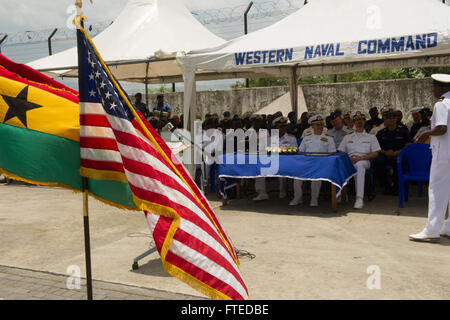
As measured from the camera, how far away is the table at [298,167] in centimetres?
737

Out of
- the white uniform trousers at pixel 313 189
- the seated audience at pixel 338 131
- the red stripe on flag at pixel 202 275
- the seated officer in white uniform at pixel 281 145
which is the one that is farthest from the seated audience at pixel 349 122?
the red stripe on flag at pixel 202 275

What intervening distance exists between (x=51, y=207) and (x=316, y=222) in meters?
4.98

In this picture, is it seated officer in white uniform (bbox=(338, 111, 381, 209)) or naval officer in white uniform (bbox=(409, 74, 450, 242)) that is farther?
seated officer in white uniform (bbox=(338, 111, 381, 209))

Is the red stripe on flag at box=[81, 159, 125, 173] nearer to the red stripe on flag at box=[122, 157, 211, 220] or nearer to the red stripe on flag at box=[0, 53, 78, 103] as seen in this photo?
the red stripe on flag at box=[122, 157, 211, 220]

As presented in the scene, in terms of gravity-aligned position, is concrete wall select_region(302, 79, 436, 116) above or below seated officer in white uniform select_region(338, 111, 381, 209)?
above

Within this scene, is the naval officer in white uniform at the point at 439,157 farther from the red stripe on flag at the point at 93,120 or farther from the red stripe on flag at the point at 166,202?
the red stripe on flag at the point at 93,120

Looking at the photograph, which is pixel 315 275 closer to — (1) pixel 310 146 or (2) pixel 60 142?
(2) pixel 60 142

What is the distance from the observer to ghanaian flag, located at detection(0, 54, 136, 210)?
2.75 meters

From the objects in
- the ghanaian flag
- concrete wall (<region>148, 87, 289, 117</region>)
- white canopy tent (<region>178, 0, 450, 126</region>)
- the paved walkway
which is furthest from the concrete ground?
concrete wall (<region>148, 87, 289, 117</region>)

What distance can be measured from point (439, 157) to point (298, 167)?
A: 8.07 ft

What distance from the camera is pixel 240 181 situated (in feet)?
31.6

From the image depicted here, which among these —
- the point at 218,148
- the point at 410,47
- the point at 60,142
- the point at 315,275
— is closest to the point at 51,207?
the point at 218,148

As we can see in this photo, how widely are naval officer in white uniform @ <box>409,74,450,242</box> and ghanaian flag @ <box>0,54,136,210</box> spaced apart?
168 inches
